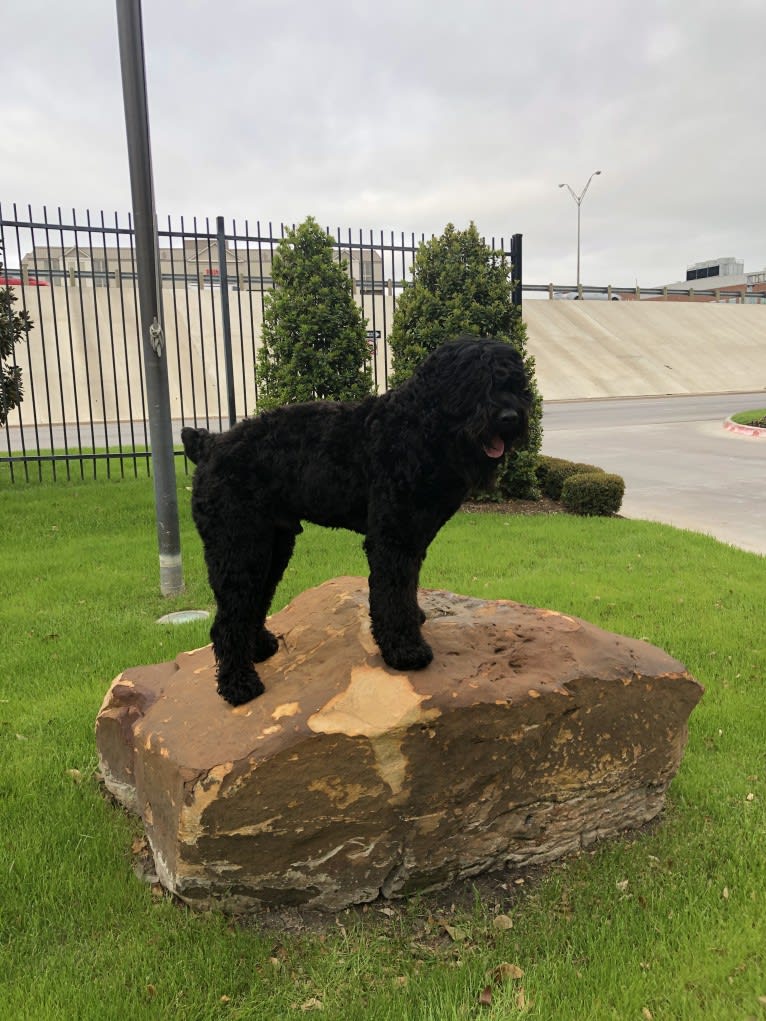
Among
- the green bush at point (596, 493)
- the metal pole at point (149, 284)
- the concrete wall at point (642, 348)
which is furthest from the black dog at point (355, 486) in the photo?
the concrete wall at point (642, 348)

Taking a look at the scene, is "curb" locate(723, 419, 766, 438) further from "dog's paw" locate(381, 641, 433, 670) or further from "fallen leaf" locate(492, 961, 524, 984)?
"fallen leaf" locate(492, 961, 524, 984)

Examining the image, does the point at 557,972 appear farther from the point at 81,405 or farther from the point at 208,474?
the point at 81,405

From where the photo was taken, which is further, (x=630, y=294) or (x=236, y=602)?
(x=630, y=294)

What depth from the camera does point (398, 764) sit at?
9.98 feet

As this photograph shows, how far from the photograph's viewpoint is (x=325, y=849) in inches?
120

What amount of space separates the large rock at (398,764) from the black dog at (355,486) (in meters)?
0.28

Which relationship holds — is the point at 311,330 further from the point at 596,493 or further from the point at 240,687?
the point at 240,687

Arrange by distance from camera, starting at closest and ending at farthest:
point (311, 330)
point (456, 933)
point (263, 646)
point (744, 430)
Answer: point (456, 933), point (263, 646), point (311, 330), point (744, 430)

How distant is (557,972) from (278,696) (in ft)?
5.23

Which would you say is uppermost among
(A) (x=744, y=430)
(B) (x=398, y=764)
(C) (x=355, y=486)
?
(C) (x=355, y=486)

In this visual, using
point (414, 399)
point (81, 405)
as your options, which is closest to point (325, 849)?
point (414, 399)

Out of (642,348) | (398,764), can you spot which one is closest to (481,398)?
(398,764)

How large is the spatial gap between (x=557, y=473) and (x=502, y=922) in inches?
349

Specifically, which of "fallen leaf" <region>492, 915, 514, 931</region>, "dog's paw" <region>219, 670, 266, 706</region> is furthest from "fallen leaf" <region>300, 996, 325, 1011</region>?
"dog's paw" <region>219, 670, 266, 706</region>
